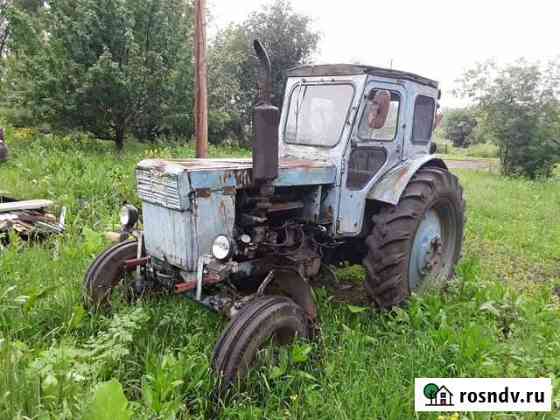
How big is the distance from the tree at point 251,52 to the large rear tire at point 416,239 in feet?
38.3

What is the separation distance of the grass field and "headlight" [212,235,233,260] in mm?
633

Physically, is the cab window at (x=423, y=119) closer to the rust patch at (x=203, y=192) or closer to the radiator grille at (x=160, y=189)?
the rust patch at (x=203, y=192)

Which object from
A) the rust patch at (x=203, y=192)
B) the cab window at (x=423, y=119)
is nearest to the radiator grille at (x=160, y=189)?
the rust patch at (x=203, y=192)

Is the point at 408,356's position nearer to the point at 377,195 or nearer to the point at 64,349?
the point at 377,195

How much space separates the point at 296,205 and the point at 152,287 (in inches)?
52.0

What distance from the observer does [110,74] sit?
997cm

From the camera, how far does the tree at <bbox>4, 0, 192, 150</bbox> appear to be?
10141 millimetres

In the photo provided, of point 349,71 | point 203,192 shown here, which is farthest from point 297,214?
point 349,71

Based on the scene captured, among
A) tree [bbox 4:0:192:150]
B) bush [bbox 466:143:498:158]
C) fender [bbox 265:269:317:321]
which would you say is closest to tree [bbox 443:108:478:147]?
bush [bbox 466:143:498:158]

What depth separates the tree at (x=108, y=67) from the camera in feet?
33.3

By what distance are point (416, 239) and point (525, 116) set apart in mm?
13935

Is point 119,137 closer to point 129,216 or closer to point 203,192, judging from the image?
point 129,216

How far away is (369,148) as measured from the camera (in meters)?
4.03

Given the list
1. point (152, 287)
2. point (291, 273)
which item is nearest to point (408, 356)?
point (291, 273)
